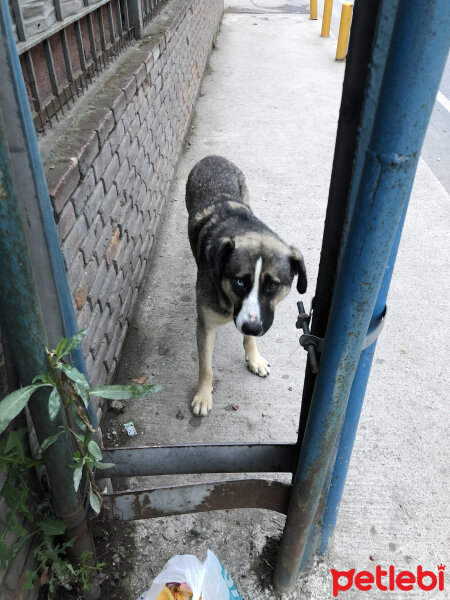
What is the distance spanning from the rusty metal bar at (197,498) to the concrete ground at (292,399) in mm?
228

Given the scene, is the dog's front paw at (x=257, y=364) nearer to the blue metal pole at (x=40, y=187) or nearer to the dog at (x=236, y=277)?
the dog at (x=236, y=277)

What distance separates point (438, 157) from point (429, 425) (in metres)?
4.50

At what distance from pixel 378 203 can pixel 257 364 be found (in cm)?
225

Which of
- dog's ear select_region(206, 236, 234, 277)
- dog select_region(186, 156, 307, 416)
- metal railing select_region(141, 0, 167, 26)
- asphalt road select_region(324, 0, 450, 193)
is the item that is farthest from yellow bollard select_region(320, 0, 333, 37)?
dog's ear select_region(206, 236, 234, 277)

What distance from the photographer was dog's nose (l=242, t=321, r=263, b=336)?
2.48m

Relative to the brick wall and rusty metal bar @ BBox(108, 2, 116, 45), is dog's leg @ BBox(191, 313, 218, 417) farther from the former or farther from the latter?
rusty metal bar @ BBox(108, 2, 116, 45)

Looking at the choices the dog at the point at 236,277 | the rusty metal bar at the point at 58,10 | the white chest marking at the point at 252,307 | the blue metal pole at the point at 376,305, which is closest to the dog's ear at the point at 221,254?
the dog at the point at 236,277

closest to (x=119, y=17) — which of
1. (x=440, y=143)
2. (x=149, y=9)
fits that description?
(x=149, y=9)

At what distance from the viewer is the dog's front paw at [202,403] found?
298 cm

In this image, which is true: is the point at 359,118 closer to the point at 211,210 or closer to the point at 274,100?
the point at 211,210

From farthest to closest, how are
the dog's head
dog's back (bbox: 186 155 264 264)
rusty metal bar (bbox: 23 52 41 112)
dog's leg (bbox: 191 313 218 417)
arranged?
dog's back (bbox: 186 155 264 264)
dog's leg (bbox: 191 313 218 417)
the dog's head
rusty metal bar (bbox: 23 52 41 112)

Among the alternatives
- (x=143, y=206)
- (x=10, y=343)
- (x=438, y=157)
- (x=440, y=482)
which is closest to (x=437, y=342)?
(x=440, y=482)

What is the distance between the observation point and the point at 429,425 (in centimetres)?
292

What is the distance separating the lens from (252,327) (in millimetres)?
2477
